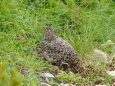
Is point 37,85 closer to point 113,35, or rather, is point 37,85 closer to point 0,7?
point 0,7

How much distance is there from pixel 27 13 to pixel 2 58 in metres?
1.41

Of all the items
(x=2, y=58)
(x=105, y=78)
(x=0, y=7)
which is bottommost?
(x=105, y=78)

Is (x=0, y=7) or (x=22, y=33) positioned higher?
(x=0, y=7)

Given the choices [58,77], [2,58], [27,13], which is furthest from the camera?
[27,13]

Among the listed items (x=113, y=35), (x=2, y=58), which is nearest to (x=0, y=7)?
(x=2, y=58)

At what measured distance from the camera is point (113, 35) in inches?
226

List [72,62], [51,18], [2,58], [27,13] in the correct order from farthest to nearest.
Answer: [51,18] → [27,13] → [72,62] → [2,58]

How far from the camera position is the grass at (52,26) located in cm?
411

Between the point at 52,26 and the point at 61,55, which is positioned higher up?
the point at 52,26

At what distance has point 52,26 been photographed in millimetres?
5320

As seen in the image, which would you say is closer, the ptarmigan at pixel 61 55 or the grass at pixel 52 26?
the grass at pixel 52 26

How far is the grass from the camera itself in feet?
13.5

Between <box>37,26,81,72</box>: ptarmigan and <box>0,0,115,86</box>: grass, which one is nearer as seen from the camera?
<box>0,0,115,86</box>: grass

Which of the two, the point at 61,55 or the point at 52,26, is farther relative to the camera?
the point at 52,26
